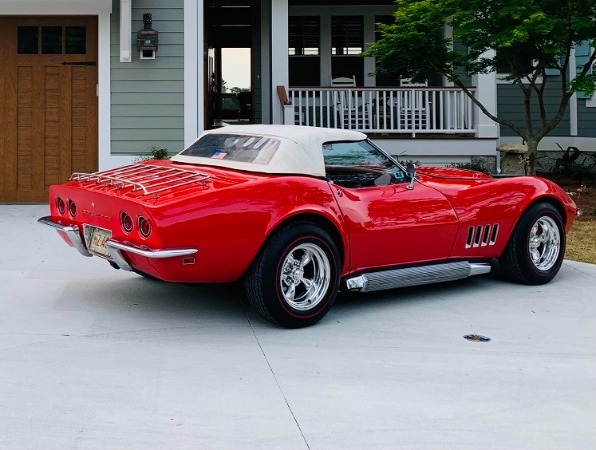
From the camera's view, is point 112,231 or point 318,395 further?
point 112,231

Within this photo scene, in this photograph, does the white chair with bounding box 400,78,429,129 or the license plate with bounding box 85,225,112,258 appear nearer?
the license plate with bounding box 85,225,112,258

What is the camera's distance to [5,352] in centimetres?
464

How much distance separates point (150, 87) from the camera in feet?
38.7

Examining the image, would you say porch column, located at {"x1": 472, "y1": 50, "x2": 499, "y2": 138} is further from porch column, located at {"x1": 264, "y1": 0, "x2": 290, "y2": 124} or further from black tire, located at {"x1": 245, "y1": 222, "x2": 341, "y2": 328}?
→ black tire, located at {"x1": 245, "y1": 222, "x2": 341, "y2": 328}

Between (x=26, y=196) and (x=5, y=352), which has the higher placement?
(x=26, y=196)

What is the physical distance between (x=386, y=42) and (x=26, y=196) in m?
5.84

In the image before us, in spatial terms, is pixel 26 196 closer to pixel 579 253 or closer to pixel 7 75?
pixel 7 75

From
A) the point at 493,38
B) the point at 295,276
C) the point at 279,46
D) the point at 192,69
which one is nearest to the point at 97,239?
the point at 295,276

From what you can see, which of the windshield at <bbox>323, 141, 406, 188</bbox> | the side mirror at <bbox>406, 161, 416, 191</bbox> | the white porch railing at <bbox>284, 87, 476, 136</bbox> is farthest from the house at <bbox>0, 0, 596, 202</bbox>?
the side mirror at <bbox>406, 161, 416, 191</bbox>

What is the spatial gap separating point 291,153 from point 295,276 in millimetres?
895

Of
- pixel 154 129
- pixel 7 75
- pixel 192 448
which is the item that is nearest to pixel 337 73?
pixel 154 129

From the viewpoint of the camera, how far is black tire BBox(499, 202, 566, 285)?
259 inches

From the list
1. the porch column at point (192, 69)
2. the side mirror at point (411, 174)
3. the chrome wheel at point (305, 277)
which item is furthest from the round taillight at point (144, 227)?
the porch column at point (192, 69)

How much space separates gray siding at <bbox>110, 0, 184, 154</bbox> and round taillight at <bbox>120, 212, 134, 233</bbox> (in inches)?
270
